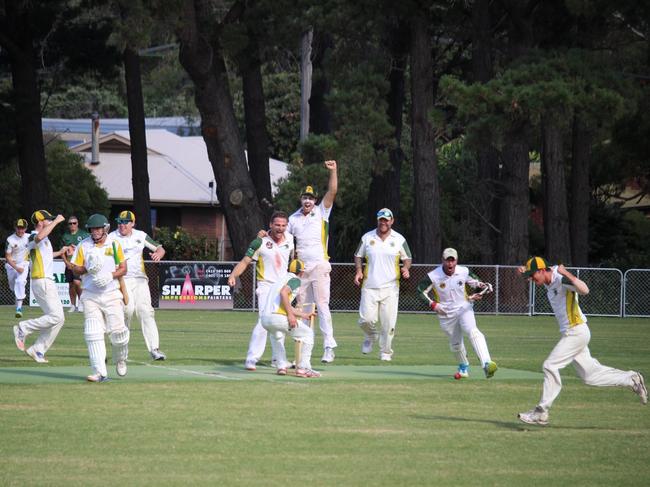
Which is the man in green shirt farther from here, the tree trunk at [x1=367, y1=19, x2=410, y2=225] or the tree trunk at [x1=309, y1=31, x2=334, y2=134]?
the tree trunk at [x1=309, y1=31, x2=334, y2=134]

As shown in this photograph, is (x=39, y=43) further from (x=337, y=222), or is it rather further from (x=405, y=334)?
(x=405, y=334)

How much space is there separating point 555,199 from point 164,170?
29.8m

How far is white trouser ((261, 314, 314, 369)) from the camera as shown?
16.4 metres

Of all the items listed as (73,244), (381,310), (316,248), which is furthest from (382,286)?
(73,244)

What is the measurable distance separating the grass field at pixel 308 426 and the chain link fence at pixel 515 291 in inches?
595

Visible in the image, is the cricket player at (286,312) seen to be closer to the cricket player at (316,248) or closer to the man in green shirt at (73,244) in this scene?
the cricket player at (316,248)

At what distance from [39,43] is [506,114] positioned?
18.1 metres

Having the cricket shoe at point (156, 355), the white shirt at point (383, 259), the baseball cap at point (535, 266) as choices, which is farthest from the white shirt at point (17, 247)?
the baseball cap at point (535, 266)

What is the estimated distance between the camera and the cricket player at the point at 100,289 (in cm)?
1575

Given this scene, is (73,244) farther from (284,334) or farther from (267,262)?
(284,334)

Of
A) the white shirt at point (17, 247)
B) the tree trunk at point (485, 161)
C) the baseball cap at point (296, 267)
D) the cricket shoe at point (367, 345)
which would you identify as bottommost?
the cricket shoe at point (367, 345)

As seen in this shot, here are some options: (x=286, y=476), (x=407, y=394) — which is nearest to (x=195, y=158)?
(x=407, y=394)

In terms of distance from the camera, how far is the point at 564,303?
13.4 metres

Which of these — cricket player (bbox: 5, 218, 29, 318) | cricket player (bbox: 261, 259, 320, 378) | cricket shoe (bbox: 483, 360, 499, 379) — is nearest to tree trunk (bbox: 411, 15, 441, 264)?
cricket player (bbox: 5, 218, 29, 318)
